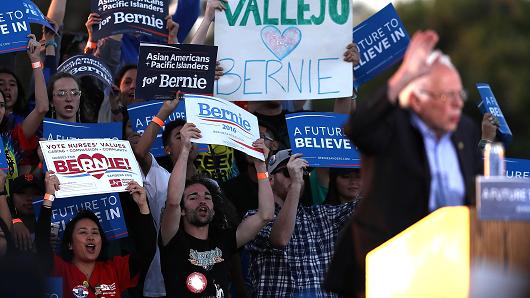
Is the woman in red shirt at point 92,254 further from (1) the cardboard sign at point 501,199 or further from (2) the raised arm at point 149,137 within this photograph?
(1) the cardboard sign at point 501,199

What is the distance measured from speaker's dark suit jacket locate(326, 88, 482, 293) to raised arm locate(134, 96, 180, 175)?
380 centimetres

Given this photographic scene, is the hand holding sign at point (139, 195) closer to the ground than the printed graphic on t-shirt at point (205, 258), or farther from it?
farther from it

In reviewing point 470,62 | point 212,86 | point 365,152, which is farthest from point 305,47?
point 470,62

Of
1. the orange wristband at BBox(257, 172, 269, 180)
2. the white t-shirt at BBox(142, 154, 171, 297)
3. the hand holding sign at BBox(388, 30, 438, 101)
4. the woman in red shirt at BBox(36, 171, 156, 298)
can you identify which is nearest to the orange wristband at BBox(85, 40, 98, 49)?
the white t-shirt at BBox(142, 154, 171, 297)

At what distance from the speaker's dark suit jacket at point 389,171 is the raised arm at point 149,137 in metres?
3.80

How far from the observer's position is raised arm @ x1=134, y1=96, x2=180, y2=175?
9950 mm

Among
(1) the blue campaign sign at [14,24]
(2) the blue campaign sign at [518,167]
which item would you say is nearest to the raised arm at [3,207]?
(1) the blue campaign sign at [14,24]

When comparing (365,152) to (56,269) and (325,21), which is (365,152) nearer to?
(56,269)

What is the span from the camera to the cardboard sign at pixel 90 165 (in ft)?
30.6

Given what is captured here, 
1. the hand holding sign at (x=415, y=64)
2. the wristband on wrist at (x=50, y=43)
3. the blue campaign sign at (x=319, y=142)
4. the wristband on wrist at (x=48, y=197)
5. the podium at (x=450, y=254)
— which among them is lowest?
the podium at (x=450, y=254)

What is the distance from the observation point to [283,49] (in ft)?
36.8

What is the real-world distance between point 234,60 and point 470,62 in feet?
79.5

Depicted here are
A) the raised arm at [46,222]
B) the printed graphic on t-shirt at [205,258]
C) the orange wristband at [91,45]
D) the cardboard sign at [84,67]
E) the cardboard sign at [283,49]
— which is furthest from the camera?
the orange wristband at [91,45]

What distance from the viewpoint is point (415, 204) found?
247 inches
